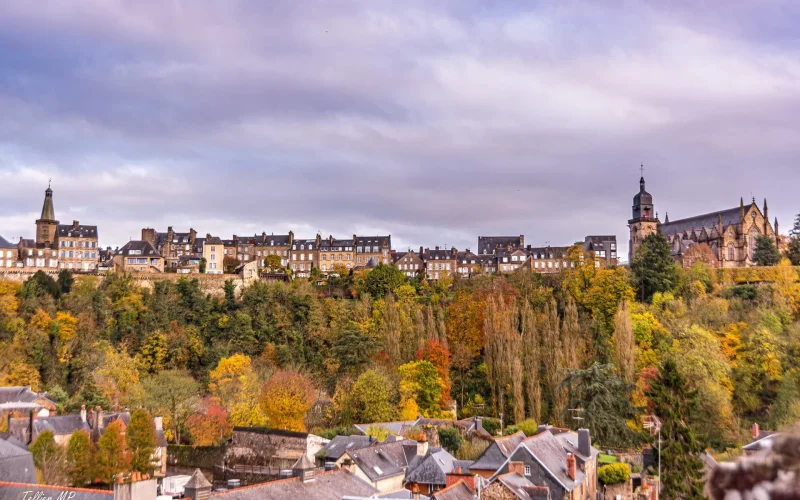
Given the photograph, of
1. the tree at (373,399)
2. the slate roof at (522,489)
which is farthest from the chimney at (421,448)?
the tree at (373,399)

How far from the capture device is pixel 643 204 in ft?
243

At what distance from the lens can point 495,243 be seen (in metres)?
89.2

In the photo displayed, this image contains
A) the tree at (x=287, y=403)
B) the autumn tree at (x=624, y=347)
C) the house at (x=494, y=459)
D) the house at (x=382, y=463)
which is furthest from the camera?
the autumn tree at (x=624, y=347)

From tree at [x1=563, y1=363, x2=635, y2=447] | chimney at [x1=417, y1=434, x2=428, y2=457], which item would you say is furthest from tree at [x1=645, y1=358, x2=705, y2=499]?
tree at [x1=563, y1=363, x2=635, y2=447]

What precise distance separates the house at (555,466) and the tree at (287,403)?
65.5 feet

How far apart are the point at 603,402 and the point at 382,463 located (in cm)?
1860

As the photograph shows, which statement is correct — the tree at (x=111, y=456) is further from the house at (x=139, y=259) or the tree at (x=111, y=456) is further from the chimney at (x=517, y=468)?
the house at (x=139, y=259)

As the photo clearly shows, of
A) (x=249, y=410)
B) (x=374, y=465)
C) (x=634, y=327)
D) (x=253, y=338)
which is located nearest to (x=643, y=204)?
(x=634, y=327)

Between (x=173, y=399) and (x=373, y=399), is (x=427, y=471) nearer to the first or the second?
(x=373, y=399)

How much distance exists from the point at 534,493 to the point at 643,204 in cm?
5784

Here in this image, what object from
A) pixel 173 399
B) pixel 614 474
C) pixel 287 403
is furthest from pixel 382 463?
pixel 173 399

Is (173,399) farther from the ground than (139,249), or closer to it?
closer to it

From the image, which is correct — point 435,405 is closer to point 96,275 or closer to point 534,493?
point 534,493

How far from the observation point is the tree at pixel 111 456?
33312mm
